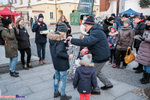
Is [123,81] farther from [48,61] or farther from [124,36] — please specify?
[48,61]

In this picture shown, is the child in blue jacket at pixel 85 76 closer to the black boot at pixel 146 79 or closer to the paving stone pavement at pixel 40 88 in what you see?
the paving stone pavement at pixel 40 88

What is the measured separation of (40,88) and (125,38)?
333 cm

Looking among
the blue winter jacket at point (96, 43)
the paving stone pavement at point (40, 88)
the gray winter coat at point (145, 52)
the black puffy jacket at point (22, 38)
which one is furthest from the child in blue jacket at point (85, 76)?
the black puffy jacket at point (22, 38)

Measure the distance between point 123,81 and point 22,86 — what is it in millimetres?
2970

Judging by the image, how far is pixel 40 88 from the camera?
3865 millimetres

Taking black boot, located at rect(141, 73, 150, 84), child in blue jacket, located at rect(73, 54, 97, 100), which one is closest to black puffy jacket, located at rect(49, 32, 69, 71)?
child in blue jacket, located at rect(73, 54, 97, 100)

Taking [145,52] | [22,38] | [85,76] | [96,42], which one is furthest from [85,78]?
[22,38]

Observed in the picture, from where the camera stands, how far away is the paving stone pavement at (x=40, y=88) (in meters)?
3.40

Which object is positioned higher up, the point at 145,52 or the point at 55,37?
the point at 55,37

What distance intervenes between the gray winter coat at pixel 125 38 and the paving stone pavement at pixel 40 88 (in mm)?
1441

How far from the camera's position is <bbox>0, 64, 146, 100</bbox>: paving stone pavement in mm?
3400

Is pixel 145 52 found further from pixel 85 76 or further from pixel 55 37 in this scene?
pixel 55 37

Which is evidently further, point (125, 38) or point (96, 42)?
point (125, 38)

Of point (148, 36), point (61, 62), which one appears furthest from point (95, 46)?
point (148, 36)
